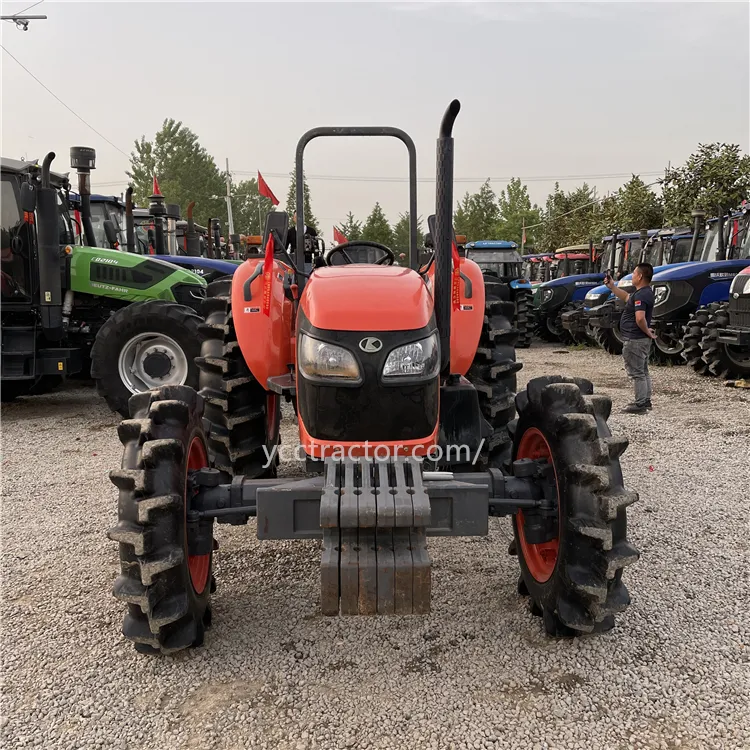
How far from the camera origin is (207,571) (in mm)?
2912

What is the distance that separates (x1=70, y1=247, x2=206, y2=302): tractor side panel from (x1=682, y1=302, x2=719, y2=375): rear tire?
281 inches

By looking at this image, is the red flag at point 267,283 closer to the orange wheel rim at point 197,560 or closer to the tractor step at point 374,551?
the orange wheel rim at point 197,560

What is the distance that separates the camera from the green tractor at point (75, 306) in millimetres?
6656

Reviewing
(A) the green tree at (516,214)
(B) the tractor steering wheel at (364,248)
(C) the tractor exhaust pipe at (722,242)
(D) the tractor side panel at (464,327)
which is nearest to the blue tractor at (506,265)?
(C) the tractor exhaust pipe at (722,242)

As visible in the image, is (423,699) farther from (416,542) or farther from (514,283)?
(514,283)

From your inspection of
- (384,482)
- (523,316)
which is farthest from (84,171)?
(523,316)

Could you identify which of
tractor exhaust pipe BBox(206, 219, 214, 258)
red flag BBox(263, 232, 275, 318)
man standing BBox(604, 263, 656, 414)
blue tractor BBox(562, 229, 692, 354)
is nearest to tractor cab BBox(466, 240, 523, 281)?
blue tractor BBox(562, 229, 692, 354)

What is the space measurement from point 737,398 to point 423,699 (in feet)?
23.5

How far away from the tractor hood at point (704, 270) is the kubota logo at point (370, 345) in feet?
28.5

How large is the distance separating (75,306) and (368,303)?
5.70 m

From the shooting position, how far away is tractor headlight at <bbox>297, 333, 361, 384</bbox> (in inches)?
106

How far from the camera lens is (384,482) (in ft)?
7.82

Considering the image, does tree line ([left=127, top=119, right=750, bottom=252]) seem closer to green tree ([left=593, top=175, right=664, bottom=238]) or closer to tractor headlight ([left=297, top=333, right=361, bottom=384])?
green tree ([left=593, top=175, right=664, bottom=238])

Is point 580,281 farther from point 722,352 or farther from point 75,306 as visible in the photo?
point 75,306
